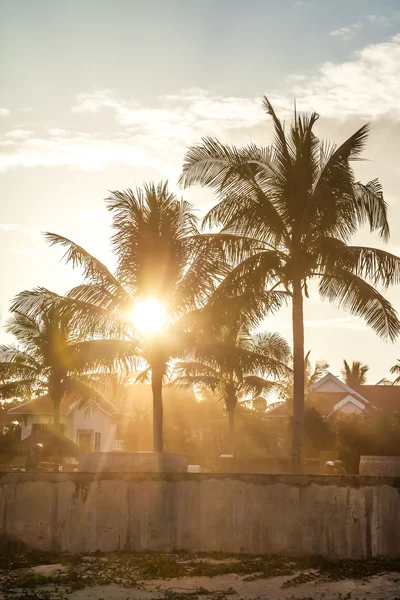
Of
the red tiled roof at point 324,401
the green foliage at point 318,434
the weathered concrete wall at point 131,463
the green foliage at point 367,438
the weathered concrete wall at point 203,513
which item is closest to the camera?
the weathered concrete wall at point 203,513

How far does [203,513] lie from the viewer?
15305 mm

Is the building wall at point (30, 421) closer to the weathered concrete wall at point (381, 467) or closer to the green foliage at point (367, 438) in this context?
the green foliage at point (367, 438)

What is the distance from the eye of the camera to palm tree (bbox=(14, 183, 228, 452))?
23047 millimetres

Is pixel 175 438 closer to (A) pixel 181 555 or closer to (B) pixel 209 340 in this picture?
(B) pixel 209 340

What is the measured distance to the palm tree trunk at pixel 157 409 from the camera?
2352cm

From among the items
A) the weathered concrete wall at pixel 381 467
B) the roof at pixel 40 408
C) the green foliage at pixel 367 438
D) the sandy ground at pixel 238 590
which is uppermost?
the roof at pixel 40 408

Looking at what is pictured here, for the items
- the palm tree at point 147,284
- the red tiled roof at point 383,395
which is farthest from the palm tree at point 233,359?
the red tiled roof at point 383,395

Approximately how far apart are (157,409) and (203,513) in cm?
856

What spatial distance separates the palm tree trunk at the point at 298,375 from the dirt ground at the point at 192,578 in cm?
544

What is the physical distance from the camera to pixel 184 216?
24.0m

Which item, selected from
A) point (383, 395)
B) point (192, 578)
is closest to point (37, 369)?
point (192, 578)

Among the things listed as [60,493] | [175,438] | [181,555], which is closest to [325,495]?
[181,555]

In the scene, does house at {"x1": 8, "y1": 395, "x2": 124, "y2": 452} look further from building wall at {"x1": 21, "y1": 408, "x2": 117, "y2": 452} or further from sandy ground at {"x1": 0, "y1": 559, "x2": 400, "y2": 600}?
sandy ground at {"x1": 0, "y1": 559, "x2": 400, "y2": 600}

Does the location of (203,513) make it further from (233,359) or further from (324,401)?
(324,401)
